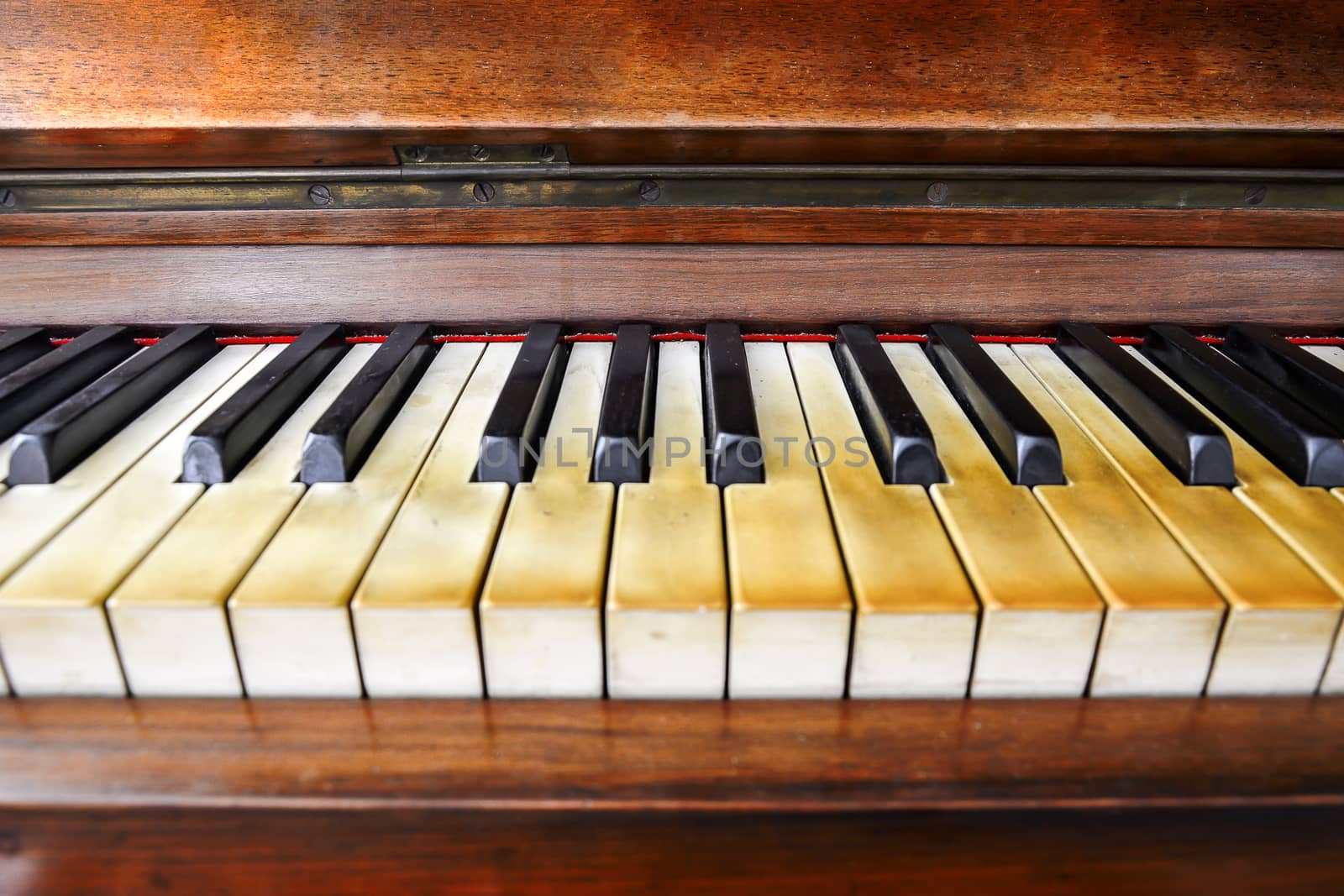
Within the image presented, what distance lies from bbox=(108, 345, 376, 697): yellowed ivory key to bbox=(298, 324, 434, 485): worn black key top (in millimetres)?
49

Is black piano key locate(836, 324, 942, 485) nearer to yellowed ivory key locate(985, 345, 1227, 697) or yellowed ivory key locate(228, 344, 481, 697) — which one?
yellowed ivory key locate(985, 345, 1227, 697)

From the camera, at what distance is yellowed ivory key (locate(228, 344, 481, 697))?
68cm

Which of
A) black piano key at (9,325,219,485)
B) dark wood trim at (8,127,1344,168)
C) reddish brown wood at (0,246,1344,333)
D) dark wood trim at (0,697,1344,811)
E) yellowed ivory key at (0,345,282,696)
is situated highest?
dark wood trim at (8,127,1344,168)

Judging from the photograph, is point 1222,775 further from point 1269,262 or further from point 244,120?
point 244,120

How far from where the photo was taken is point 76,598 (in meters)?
0.69

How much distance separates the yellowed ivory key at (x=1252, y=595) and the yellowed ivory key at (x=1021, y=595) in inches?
4.7

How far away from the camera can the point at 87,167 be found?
41.2 inches

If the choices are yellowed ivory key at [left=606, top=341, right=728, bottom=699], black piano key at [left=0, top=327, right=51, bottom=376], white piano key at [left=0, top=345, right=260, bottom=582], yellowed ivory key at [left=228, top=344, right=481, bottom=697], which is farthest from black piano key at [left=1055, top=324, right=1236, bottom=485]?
black piano key at [left=0, top=327, right=51, bottom=376]

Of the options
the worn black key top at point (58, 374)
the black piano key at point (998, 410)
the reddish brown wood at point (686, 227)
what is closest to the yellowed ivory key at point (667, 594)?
the black piano key at point (998, 410)

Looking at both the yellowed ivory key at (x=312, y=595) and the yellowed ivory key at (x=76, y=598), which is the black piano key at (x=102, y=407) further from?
the yellowed ivory key at (x=312, y=595)

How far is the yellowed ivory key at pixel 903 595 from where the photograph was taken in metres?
0.68

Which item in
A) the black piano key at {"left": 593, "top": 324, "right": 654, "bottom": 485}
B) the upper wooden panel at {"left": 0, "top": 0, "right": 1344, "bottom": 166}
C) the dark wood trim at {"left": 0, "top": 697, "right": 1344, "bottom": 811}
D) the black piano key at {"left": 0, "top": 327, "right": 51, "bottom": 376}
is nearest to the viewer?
the dark wood trim at {"left": 0, "top": 697, "right": 1344, "bottom": 811}

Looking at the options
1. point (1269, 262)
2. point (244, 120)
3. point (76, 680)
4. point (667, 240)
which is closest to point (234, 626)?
point (76, 680)

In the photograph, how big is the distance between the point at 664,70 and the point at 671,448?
44 centimetres
